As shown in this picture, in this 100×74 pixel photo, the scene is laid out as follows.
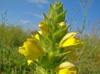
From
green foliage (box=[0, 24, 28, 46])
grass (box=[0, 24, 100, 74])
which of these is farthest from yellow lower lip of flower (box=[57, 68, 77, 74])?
green foliage (box=[0, 24, 28, 46])

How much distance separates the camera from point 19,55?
20.8 ft

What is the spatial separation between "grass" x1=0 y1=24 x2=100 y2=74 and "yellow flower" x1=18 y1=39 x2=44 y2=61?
9.84ft

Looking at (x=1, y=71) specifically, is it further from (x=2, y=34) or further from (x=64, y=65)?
(x=2, y=34)

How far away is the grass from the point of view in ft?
16.0

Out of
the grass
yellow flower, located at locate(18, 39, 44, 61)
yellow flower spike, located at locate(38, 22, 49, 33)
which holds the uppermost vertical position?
the grass

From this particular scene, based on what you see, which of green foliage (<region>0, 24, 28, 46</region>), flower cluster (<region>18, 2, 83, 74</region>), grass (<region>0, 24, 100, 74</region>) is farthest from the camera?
green foliage (<region>0, 24, 28, 46</region>)

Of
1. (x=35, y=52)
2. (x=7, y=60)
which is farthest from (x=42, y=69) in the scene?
(x=7, y=60)

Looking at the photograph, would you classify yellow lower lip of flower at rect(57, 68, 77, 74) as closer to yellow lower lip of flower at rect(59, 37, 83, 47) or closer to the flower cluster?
the flower cluster

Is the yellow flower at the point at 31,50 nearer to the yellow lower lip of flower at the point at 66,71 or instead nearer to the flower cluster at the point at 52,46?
the flower cluster at the point at 52,46

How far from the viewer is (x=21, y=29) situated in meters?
13.2

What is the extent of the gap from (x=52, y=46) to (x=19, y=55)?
5447 mm

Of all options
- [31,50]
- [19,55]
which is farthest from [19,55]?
[31,50]

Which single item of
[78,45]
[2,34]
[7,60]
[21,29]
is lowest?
[78,45]

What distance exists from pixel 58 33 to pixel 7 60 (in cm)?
437
